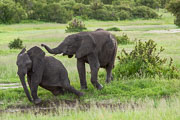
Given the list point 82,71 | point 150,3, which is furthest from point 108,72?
point 150,3

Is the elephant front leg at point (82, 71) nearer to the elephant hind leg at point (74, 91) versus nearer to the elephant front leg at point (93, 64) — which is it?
the elephant front leg at point (93, 64)

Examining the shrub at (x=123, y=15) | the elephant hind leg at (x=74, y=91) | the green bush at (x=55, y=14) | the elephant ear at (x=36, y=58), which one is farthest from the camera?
the shrub at (x=123, y=15)

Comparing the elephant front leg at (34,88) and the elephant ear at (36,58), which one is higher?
the elephant ear at (36,58)

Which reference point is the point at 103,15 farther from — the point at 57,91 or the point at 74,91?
the point at 74,91

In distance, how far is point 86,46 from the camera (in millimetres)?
11141

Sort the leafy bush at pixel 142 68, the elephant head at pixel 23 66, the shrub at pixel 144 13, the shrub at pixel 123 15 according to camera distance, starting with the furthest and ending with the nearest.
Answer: the shrub at pixel 144 13 < the shrub at pixel 123 15 < the leafy bush at pixel 142 68 < the elephant head at pixel 23 66

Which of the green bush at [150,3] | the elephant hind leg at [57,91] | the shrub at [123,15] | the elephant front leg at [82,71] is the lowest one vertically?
the shrub at [123,15]

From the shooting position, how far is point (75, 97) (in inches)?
428

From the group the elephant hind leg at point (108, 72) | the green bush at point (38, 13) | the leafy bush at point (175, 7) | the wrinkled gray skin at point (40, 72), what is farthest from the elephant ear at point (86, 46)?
the green bush at point (38, 13)

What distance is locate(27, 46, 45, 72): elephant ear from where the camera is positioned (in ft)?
33.9

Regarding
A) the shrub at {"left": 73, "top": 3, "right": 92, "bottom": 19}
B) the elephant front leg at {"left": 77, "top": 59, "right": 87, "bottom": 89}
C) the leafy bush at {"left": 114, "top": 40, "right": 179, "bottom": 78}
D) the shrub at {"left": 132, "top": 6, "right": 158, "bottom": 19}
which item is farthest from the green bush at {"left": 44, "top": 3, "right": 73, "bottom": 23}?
the elephant front leg at {"left": 77, "top": 59, "right": 87, "bottom": 89}

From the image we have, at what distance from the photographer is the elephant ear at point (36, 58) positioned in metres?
10.3

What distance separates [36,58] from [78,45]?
1.49 meters

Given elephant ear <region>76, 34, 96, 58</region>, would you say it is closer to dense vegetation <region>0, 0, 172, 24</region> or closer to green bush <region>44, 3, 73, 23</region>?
dense vegetation <region>0, 0, 172, 24</region>
